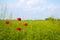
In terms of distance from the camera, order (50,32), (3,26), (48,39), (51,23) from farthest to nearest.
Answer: (51,23) < (3,26) < (50,32) < (48,39)

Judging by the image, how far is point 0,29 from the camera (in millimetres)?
6465

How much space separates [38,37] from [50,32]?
0.70 m

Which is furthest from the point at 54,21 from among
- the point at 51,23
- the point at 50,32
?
the point at 50,32

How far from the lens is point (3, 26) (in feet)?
22.8

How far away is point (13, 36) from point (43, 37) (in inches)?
39.8

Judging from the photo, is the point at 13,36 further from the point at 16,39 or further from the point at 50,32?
the point at 50,32

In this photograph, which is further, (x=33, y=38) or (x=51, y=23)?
(x=51, y=23)

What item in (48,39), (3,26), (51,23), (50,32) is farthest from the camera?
(51,23)

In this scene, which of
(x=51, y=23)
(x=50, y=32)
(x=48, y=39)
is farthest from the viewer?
(x=51, y=23)

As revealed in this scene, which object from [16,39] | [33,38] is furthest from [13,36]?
[33,38]

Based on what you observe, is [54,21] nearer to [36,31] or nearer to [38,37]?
[36,31]

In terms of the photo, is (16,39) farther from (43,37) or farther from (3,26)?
(3,26)

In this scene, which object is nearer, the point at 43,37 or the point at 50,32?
the point at 43,37

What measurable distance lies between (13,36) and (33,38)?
0.68m
